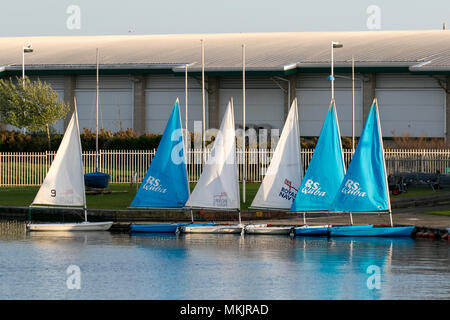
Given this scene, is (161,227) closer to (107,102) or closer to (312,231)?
(312,231)

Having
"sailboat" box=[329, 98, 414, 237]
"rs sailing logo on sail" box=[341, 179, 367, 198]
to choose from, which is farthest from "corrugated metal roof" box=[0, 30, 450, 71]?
"rs sailing logo on sail" box=[341, 179, 367, 198]

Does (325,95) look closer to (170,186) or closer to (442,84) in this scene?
(442,84)

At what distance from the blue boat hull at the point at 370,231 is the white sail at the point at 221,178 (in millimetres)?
3359

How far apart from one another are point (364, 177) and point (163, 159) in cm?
672

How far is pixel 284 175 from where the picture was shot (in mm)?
34875

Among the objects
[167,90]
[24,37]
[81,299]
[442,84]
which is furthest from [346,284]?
[24,37]

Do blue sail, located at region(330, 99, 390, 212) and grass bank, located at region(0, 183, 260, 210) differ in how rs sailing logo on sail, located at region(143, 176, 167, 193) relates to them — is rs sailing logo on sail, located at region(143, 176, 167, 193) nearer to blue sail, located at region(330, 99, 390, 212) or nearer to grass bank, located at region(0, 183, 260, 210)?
grass bank, located at region(0, 183, 260, 210)

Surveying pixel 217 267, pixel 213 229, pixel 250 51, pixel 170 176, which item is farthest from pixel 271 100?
pixel 217 267

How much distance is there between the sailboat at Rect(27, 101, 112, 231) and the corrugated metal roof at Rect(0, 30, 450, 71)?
85.6ft

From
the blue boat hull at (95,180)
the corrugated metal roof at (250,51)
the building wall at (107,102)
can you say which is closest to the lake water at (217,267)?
the blue boat hull at (95,180)

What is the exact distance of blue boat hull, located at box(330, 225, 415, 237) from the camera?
32844 mm

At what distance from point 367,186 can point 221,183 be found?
4.70 m

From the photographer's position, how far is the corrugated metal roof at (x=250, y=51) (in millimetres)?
61344

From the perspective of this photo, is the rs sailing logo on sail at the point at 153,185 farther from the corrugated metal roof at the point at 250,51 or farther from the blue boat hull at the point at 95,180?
the corrugated metal roof at the point at 250,51
